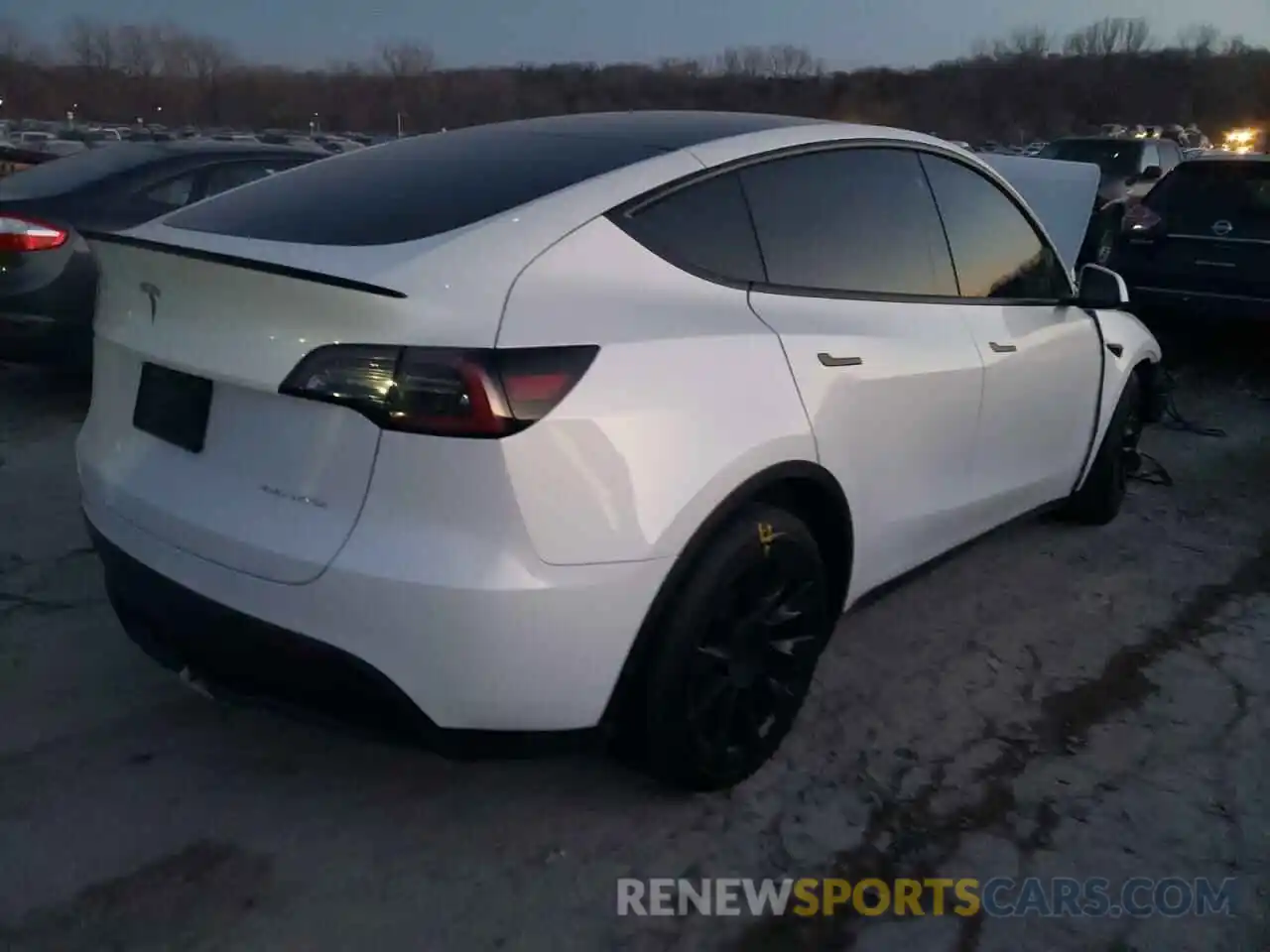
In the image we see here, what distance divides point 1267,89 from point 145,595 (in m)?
70.6

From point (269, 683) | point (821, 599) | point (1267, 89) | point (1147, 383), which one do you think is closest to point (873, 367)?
point (821, 599)

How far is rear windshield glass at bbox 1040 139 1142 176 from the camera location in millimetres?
16188

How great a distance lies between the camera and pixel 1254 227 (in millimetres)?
7883

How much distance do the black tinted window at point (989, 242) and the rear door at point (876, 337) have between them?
0.34 feet

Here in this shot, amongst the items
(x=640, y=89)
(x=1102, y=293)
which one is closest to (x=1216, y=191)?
(x=1102, y=293)

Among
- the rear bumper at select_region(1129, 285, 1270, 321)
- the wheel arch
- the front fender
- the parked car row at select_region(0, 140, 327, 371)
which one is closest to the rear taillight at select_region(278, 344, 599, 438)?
the wheel arch

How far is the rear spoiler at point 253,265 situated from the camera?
88.4 inches

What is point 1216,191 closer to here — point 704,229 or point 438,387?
point 704,229

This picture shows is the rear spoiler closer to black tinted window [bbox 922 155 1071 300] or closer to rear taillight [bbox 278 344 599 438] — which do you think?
rear taillight [bbox 278 344 599 438]

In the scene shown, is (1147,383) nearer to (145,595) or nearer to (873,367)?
(873,367)

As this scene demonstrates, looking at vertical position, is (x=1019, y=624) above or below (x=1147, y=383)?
below

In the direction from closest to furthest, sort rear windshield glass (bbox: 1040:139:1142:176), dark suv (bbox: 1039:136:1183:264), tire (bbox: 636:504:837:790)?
tire (bbox: 636:504:837:790) → dark suv (bbox: 1039:136:1183:264) → rear windshield glass (bbox: 1040:139:1142:176)

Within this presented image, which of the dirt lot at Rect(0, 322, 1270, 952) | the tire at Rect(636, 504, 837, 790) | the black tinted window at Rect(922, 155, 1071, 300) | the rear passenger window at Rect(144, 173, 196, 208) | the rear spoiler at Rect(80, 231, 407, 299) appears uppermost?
the black tinted window at Rect(922, 155, 1071, 300)

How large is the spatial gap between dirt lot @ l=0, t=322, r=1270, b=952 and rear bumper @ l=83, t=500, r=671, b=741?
0.42 metres
